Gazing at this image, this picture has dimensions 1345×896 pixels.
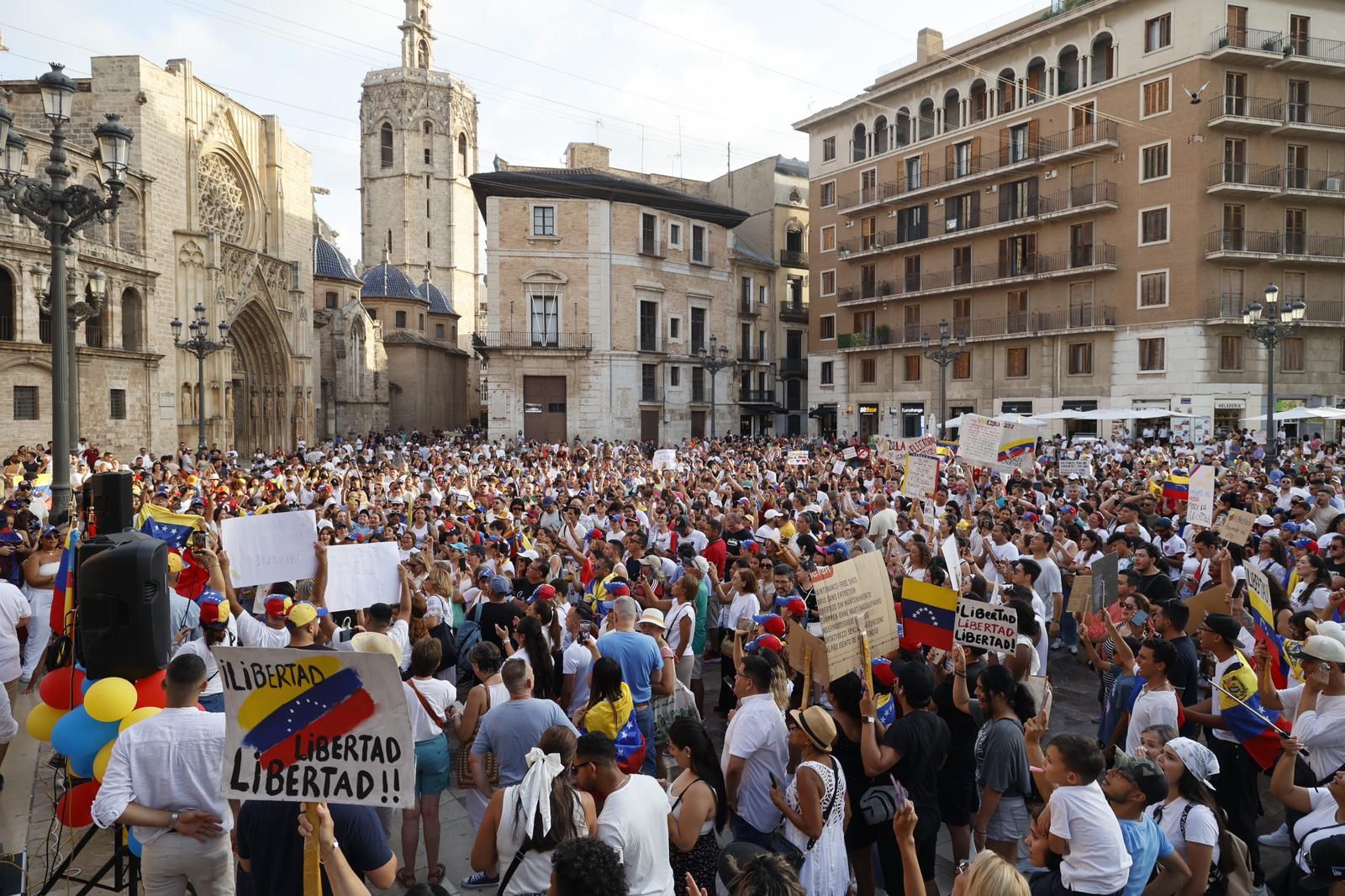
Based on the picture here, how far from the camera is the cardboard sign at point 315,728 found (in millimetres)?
3342

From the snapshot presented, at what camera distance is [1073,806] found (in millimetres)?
3691

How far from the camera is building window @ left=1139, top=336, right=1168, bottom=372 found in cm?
3494

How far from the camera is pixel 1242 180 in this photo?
34125mm

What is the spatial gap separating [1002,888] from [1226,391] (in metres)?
37.3

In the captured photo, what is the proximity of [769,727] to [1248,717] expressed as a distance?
2.95 meters

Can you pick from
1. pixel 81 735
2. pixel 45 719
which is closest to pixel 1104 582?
pixel 81 735

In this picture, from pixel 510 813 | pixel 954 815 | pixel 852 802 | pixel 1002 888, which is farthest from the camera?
pixel 954 815

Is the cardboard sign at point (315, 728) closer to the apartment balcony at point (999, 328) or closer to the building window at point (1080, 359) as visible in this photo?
the apartment balcony at point (999, 328)

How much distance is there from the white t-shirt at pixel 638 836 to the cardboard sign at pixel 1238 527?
313 inches

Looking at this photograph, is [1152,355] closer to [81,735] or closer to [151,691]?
[151,691]

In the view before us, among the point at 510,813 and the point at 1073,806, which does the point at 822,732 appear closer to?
the point at 1073,806

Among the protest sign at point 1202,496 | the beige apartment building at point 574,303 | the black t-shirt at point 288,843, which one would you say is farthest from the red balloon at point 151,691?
the beige apartment building at point 574,303

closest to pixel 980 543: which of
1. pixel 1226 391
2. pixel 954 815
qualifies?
pixel 954 815

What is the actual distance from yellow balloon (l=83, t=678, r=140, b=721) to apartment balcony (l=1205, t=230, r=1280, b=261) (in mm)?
38271
